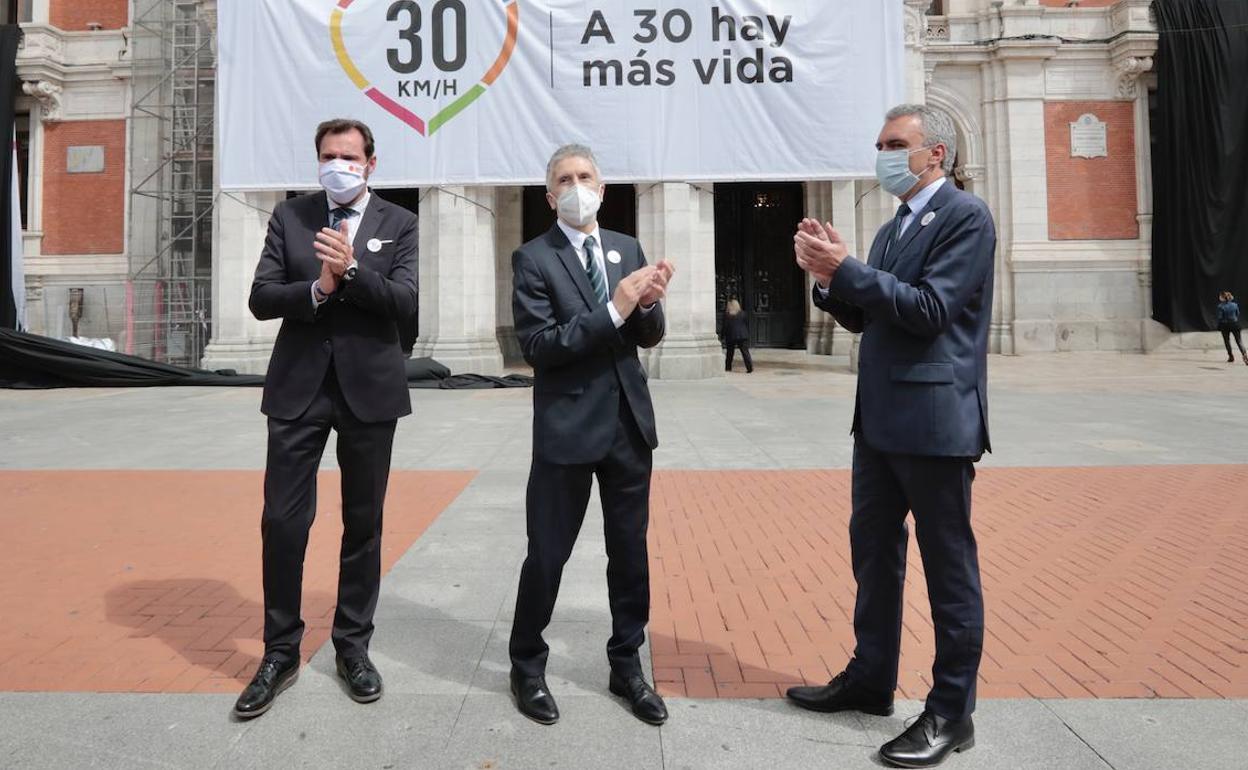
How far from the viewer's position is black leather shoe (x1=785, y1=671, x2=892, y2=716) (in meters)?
2.78

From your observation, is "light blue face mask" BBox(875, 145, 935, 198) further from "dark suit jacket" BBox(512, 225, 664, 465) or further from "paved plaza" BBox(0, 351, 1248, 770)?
"paved plaza" BBox(0, 351, 1248, 770)

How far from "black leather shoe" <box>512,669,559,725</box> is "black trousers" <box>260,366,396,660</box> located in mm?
657

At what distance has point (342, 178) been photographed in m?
3.03

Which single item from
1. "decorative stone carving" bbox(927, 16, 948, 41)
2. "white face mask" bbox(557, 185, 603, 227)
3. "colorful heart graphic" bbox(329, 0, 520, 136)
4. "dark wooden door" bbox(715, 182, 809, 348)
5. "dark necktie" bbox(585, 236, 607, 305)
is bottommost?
"dark necktie" bbox(585, 236, 607, 305)

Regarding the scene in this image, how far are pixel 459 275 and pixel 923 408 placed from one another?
594 inches

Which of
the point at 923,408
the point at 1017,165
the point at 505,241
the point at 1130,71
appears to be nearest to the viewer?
the point at 923,408

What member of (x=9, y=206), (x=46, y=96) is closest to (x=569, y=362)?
(x=9, y=206)

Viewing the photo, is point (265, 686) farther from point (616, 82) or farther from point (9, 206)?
point (9, 206)

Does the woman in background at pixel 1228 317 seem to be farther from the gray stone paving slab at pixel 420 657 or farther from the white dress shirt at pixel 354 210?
the white dress shirt at pixel 354 210

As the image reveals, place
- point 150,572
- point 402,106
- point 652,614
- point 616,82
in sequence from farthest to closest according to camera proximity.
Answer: point 402,106 < point 616,82 < point 150,572 < point 652,614

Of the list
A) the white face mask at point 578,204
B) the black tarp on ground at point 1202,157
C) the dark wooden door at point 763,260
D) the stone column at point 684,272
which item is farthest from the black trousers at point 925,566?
the black tarp on ground at point 1202,157

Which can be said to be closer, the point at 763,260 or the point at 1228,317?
the point at 1228,317

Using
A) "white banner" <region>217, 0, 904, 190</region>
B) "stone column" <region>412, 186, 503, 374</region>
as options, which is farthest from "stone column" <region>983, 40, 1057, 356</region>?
"stone column" <region>412, 186, 503, 374</region>

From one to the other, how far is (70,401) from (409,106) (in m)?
7.72
